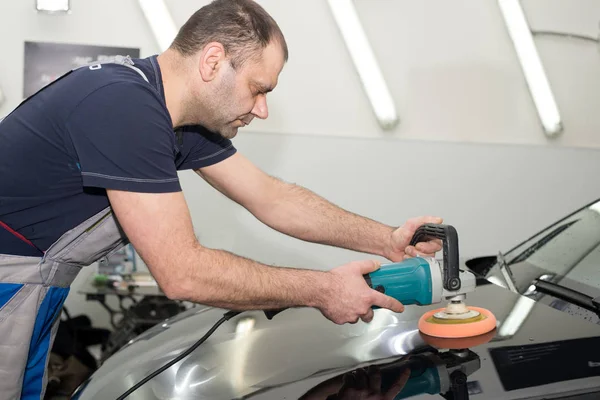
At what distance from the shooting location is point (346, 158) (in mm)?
4398

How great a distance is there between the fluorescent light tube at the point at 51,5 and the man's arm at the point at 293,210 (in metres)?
2.42

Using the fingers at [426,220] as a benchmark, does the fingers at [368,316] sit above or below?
below

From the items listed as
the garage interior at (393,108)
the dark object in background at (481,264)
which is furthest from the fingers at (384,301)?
the garage interior at (393,108)

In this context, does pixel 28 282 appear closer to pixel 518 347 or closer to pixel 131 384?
pixel 131 384

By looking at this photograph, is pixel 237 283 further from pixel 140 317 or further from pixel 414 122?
pixel 414 122

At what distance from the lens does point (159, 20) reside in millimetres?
4129

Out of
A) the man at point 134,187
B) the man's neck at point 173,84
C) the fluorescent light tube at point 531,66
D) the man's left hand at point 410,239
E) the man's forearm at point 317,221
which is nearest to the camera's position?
the man at point 134,187

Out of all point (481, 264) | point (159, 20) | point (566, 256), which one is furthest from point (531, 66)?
point (566, 256)

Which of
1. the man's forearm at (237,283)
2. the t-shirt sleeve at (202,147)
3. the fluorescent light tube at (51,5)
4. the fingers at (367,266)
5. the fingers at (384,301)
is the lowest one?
the fingers at (384,301)

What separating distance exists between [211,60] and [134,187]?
0.41m

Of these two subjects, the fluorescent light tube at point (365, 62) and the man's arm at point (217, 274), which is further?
the fluorescent light tube at point (365, 62)

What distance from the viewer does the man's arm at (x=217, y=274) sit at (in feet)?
4.78

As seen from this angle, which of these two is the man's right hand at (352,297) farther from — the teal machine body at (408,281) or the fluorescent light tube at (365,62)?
the fluorescent light tube at (365,62)

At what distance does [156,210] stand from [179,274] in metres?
0.16
